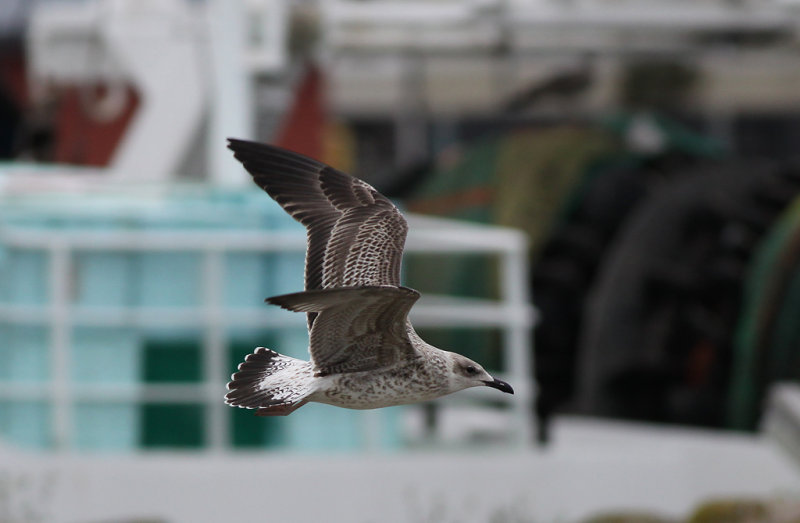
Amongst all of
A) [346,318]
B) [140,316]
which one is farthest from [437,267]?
[346,318]

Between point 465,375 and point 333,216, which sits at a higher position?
point 333,216

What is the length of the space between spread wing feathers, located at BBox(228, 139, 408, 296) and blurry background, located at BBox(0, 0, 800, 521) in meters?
3.04

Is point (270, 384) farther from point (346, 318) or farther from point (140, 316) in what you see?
point (140, 316)

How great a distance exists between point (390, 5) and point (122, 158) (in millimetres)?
2108

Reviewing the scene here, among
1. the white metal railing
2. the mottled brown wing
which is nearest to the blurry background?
the white metal railing

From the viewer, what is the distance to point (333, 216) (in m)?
3.81

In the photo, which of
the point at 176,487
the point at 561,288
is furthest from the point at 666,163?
the point at 176,487

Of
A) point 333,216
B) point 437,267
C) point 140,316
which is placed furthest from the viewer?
point 437,267

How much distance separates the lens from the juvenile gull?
343 centimetres

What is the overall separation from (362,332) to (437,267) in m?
6.87

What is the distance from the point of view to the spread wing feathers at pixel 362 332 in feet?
10.8

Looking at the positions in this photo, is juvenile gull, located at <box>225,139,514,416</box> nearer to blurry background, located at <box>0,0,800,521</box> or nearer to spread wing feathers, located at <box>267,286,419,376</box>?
spread wing feathers, located at <box>267,286,419,376</box>

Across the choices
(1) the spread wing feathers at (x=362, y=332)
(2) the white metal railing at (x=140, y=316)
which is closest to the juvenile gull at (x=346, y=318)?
(1) the spread wing feathers at (x=362, y=332)

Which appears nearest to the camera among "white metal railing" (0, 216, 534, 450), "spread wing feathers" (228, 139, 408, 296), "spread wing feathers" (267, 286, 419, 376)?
"spread wing feathers" (267, 286, 419, 376)
